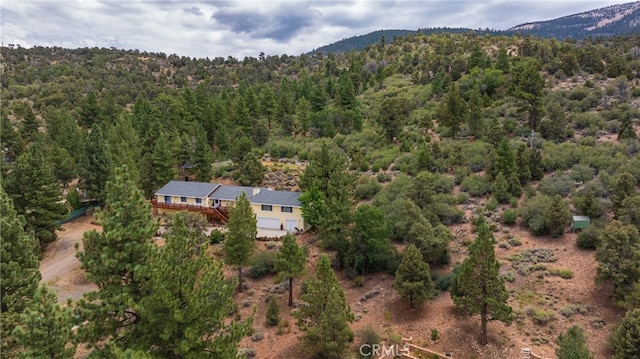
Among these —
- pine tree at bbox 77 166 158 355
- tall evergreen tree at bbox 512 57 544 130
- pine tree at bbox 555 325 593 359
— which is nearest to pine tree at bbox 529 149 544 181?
tall evergreen tree at bbox 512 57 544 130

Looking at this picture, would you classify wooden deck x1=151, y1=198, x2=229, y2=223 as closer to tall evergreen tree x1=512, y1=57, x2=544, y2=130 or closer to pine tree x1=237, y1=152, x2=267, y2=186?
pine tree x1=237, y1=152, x2=267, y2=186

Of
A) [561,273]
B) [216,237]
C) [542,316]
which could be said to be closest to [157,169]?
[216,237]

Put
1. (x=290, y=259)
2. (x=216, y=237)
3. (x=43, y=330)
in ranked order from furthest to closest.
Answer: (x=216, y=237) < (x=290, y=259) < (x=43, y=330)

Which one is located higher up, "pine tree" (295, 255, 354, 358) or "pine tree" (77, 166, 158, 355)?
"pine tree" (77, 166, 158, 355)

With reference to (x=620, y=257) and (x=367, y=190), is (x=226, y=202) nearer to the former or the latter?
(x=367, y=190)

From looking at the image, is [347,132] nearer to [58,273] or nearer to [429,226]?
[429,226]

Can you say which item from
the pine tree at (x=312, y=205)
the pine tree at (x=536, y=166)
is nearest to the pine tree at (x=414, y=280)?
the pine tree at (x=312, y=205)
